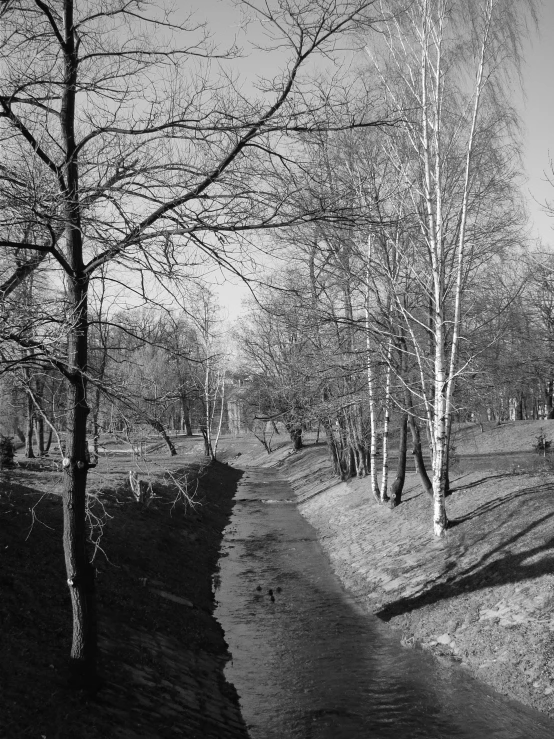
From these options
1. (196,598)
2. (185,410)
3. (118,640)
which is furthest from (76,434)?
(185,410)

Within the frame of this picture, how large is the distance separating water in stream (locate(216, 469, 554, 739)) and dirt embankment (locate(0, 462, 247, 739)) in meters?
0.54

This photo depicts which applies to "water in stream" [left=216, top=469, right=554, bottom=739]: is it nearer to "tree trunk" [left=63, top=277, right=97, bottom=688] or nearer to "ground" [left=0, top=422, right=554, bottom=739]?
"ground" [left=0, top=422, right=554, bottom=739]

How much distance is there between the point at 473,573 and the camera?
39.9ft

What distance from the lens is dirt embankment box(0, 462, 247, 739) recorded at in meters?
6.41

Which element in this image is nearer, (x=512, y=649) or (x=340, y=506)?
(x=512, y=649)

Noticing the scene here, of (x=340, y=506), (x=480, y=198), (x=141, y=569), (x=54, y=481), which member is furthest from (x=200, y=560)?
(x=480, y=198)

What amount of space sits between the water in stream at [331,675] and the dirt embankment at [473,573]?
378mm

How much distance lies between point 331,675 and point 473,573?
3593mm

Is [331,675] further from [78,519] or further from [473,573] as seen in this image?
[78,519]

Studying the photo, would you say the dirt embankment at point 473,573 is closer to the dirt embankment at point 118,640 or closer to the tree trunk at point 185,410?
the dirt embankment at point 118,640

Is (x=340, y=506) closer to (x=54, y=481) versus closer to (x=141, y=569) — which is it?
(x=54, y=481)

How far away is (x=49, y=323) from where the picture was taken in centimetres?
560

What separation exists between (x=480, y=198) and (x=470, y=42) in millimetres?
3362

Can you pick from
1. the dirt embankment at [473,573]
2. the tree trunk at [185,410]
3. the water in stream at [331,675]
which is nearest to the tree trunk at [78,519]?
the tree trunk at [185,410]
